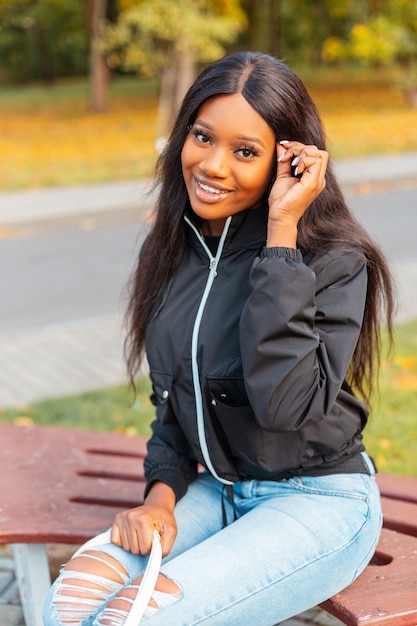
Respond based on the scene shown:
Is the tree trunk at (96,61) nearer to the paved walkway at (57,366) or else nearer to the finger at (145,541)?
the paved walkway at (57,366)

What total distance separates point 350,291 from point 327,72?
37.6 metres

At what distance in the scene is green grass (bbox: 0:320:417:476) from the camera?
439 centimetres

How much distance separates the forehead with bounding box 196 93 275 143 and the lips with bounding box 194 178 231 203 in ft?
0.49

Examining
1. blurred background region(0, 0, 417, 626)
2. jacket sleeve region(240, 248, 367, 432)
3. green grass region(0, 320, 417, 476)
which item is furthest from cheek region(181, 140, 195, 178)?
green grass region(0, 320, 417, 476)

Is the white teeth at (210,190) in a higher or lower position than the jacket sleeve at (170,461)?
higher

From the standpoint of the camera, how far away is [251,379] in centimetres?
213

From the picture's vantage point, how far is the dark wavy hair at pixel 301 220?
7.56 ft

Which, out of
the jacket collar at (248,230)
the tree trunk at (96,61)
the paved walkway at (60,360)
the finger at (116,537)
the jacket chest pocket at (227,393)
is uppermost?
the jacket collar at (248,230)

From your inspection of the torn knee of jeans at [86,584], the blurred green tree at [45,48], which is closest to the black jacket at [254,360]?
the torn knee of jeans at [86,584]

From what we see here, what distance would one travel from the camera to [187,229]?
2643 mm

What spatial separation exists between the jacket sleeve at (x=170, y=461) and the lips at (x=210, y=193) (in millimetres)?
641

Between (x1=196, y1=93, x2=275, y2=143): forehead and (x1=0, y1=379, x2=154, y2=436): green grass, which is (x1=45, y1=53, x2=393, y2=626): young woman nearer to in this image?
(x1=196, y1=93, x2=275, y2=143): forehead

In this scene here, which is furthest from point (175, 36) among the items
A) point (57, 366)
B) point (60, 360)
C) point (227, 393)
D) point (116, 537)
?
point (116, 537)

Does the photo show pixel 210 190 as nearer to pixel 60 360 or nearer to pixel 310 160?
pixel 310 160
